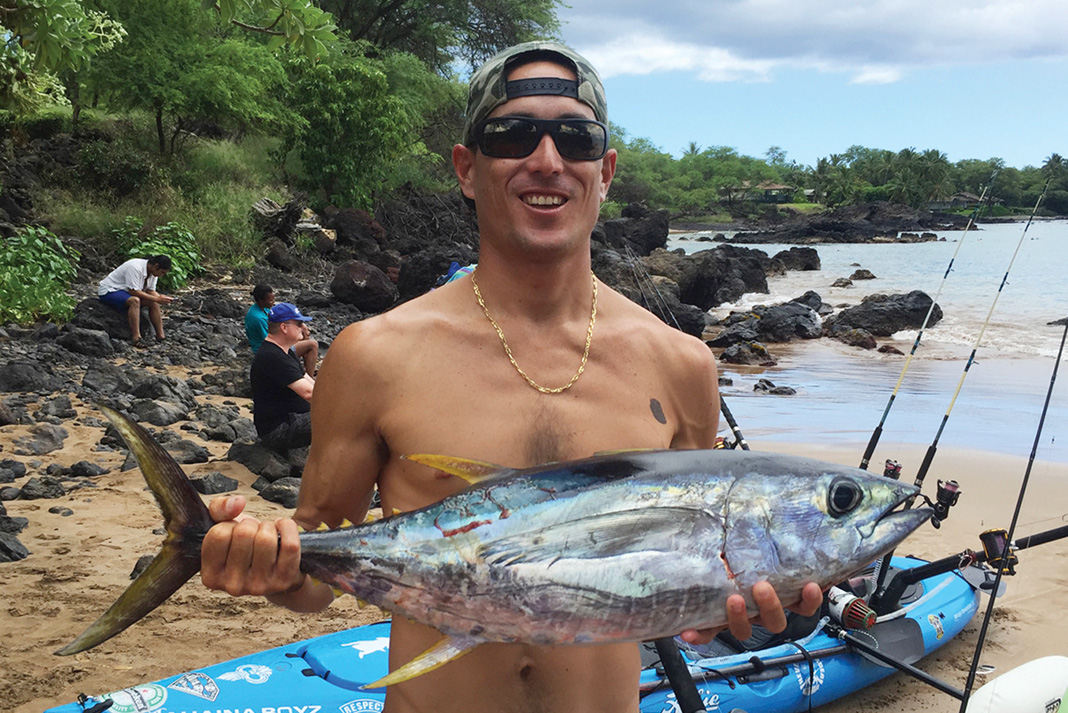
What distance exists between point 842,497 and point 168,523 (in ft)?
4.64

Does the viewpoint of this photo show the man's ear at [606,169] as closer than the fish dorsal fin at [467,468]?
No

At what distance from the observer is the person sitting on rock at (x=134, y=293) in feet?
44.4

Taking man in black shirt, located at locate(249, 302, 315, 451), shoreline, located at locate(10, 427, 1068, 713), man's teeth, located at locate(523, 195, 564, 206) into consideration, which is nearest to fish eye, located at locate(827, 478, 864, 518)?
man's teeth, located at locate(523, 195, 564, 206)

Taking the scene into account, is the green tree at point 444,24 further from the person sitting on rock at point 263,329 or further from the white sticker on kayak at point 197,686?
the white sticker on kayak at point 197,686

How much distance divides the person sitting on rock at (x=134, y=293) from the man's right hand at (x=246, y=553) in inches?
504

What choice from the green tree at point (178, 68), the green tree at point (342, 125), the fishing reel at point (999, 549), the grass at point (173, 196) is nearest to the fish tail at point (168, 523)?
the fishing reel at point (999, 549)

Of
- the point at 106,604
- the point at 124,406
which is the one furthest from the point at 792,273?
the point at 106,604

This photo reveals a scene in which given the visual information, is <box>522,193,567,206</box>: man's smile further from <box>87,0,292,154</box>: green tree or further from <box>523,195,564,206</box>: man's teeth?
<box>87,0,292,154</box>: green tree

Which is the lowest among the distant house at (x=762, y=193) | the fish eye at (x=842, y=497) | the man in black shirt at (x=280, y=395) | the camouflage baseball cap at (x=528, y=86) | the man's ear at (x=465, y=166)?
the man in black shirt at (x=280, y=395)

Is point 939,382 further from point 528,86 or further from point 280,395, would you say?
point 528,86

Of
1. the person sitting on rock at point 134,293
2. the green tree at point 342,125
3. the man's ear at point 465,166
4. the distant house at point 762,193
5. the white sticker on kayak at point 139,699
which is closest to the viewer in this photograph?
the man's ear at point 465,166

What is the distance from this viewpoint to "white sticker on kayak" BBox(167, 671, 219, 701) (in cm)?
419

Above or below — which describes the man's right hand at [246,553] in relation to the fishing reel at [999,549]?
A: above

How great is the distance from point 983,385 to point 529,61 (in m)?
17.3
